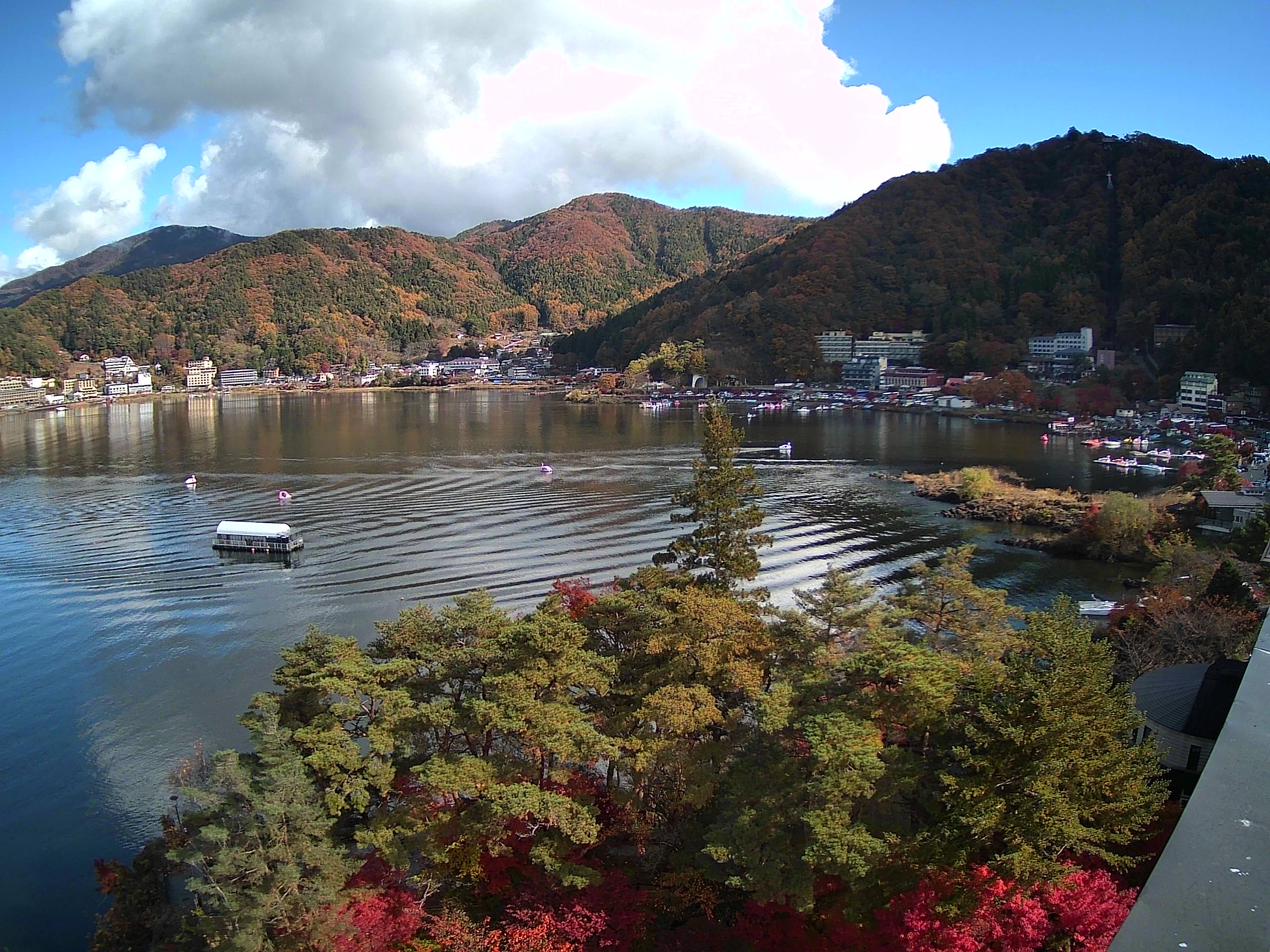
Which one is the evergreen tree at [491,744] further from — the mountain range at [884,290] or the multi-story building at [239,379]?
the multi-story building at [239,379]

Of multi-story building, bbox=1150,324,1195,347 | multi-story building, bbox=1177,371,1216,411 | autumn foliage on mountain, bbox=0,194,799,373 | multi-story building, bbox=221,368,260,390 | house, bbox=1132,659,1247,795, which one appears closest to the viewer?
house, bbox=1132,659,1247,795

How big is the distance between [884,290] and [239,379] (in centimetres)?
4481

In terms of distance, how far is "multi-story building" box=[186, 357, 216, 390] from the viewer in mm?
55688

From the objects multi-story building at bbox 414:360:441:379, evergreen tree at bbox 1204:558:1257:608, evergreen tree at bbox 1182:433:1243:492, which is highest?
multi-story building at bbox 414:360:441:379

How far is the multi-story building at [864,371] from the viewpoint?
141ft

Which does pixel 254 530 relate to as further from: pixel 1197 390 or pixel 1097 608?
pixel 1197 390

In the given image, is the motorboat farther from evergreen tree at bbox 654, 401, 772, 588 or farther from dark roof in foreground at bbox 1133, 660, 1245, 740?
dark roof in foreground at bbox 1133, 660, 1245, 740

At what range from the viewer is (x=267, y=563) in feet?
43.3

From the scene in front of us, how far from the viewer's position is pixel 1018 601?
36.7 feet

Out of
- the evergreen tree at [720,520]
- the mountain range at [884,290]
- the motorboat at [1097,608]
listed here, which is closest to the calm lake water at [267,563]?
the motorboat at [1097,608]

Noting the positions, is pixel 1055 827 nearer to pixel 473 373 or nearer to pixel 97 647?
pixel 97 647

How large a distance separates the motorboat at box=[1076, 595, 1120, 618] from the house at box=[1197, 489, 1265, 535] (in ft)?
15.3

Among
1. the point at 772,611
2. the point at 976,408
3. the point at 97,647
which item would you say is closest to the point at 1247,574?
the point at 772,611

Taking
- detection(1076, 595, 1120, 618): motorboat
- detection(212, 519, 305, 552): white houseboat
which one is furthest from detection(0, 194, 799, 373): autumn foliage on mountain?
detection(1076, 595, 1120, 618): motorboat
